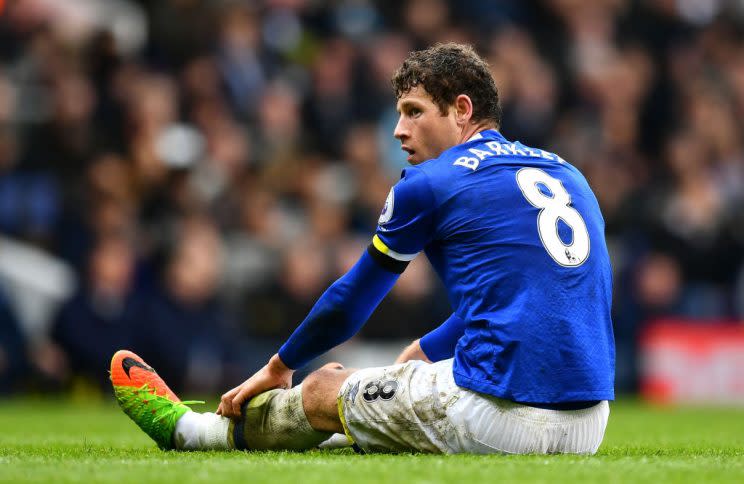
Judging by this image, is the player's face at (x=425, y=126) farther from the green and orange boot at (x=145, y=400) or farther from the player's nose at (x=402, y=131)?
the green and orange boot at (x=145, y=400)

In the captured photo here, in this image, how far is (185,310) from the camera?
35.7 ft

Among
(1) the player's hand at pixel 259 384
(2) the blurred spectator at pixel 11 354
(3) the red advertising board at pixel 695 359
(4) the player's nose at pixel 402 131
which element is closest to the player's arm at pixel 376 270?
(1) the player's hand at pixel 259 384

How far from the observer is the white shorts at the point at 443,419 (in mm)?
4406

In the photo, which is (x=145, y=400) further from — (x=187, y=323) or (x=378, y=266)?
(x=187, y=323)

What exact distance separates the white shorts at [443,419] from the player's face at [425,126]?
86 cm

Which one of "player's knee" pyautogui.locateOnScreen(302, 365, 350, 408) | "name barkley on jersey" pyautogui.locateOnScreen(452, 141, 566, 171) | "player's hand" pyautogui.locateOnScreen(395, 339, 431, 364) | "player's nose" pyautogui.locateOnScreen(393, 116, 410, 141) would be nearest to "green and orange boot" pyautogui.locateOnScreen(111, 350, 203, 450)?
"player's knee" pyautogui.locateOnScreen(302, 365, 350, 408)

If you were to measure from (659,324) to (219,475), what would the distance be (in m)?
8.62

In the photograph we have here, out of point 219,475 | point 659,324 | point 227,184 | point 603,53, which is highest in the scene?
point 603,53

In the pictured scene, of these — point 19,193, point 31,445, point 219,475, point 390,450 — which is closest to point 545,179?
point 390,450

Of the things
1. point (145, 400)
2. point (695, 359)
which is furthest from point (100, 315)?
point (145, 400)

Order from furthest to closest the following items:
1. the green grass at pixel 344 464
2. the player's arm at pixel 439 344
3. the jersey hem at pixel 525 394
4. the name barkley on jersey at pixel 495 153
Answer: the player's arm at pixel 439 344 < the name barkley on jersey at pixel 495 153 < the jersey hem at pixel 525 394 < the green grass at pixel 344 464

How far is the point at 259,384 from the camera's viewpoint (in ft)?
15.7

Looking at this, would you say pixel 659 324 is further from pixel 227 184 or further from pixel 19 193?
pixel 19 193

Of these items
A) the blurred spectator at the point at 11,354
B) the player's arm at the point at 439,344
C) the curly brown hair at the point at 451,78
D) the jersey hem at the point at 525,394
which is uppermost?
the curly brown hair at the point at 451,78
